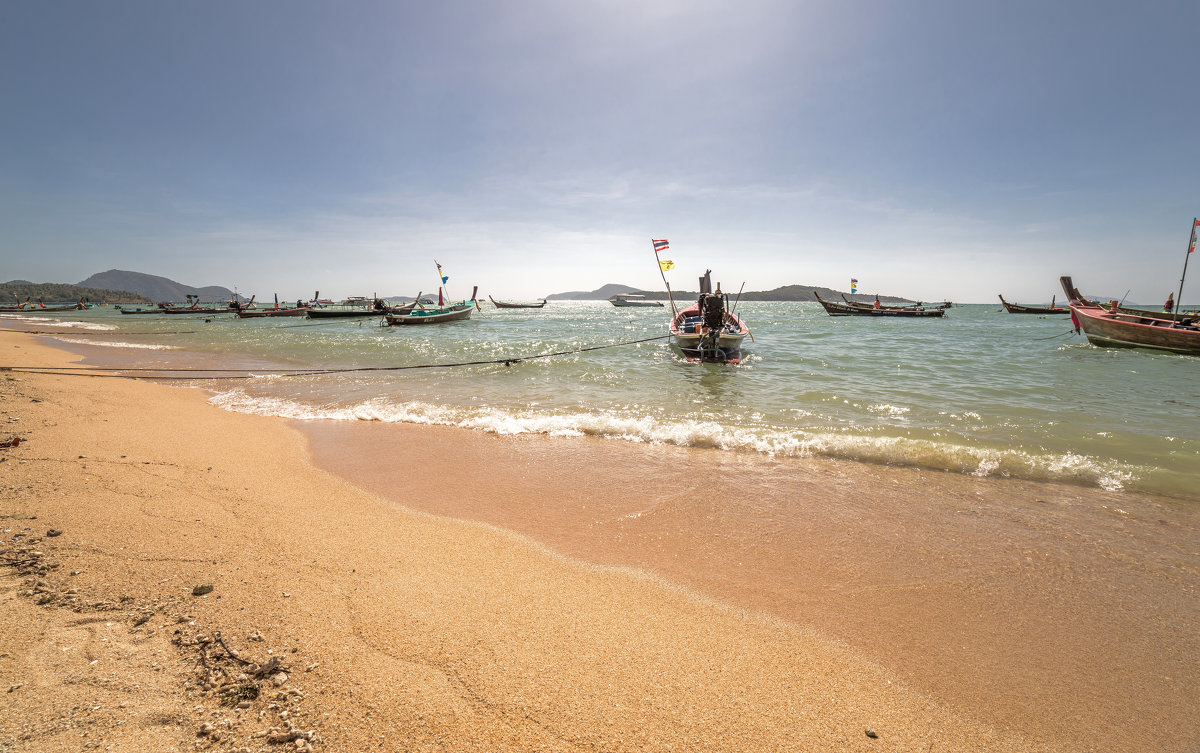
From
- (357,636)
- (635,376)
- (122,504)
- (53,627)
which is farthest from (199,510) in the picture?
(635,376)

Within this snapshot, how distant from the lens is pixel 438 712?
2102mm

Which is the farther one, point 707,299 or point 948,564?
point 707,299

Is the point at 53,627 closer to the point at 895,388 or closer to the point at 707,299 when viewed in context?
the point at 895,388

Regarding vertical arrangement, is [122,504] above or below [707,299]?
below

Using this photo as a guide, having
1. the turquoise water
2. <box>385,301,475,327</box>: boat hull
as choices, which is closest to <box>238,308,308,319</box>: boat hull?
<box>385,301,475,327</box>: boat hull

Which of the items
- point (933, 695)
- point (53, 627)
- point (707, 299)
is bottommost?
point (933, 695)

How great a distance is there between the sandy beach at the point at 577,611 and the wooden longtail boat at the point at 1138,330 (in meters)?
23.7

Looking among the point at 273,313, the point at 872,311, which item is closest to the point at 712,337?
the point at 872,311

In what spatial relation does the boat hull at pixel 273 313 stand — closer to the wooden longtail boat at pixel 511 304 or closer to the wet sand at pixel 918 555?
the wooden longtail boat at pixel 511 304

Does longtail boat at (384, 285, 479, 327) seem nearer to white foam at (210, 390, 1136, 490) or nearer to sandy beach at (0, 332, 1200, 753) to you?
white foam at (210, 390, 1136, 490)

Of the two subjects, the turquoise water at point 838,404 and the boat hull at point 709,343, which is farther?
the boat hull at point 709,343

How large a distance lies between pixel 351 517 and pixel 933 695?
4.56m

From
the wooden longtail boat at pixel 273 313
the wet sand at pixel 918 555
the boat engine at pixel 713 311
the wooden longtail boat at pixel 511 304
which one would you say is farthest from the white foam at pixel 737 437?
the wooden longtail boat at pixel 511 304

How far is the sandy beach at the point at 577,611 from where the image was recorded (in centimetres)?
207
